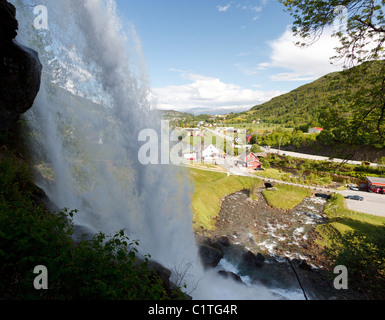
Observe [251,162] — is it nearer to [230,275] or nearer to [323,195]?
[323,195]

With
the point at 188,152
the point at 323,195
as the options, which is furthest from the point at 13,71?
the point at 188,152

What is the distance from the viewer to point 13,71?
582cm

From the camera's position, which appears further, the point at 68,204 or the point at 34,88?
the point at 68,204

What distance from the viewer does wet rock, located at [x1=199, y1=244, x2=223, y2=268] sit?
48.7 feet

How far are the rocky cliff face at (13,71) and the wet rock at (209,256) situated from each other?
14.1 m

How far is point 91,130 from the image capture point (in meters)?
11.9

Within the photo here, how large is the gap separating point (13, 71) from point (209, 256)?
51.2 feet

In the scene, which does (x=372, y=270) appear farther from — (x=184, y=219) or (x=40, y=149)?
(x=40, y=149)

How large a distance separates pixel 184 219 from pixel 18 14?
15871mm

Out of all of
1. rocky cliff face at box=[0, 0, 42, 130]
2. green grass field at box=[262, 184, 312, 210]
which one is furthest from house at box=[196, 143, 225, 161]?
rocky cliff face at box=[0, 0, 42, 130]

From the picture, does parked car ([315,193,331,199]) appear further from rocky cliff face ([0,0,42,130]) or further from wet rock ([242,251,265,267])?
rocky cliff face ([0,0,42,130])

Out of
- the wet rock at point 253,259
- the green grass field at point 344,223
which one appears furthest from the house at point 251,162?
the wet rock at point 253,259

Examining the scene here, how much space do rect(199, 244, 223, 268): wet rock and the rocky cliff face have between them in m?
14.1

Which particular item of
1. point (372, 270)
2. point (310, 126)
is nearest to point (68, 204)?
point (372, 270)
